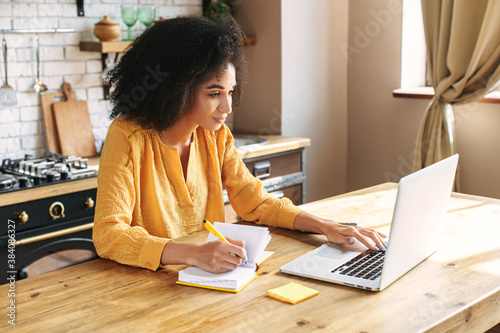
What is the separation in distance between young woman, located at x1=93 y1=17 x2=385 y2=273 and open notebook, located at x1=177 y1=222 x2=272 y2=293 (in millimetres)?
237

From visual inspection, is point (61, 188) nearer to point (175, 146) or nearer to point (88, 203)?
point (88, 203)

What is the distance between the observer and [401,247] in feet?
4.49

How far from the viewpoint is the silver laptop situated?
132 centimetres

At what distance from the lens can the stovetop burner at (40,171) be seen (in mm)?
2414

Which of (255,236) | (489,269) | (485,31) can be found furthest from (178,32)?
(485,31)

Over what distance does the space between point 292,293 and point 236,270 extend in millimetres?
187

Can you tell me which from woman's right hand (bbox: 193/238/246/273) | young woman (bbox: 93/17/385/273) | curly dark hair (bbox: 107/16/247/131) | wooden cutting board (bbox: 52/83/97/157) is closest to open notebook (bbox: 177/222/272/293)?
woman's right hand (bbox: 193/238/246/273)

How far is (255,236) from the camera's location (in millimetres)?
1524

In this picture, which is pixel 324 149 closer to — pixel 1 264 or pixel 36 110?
pixel 36 110

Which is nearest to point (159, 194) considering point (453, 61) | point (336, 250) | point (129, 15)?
point (336, 250)

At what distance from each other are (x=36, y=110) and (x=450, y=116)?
7.29 ft

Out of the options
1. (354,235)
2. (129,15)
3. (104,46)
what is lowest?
(354,235)

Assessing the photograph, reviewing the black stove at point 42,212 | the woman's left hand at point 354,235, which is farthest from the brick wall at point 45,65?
the woman's left hand at point 354,235

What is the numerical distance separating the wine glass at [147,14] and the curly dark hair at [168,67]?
1463 mm
